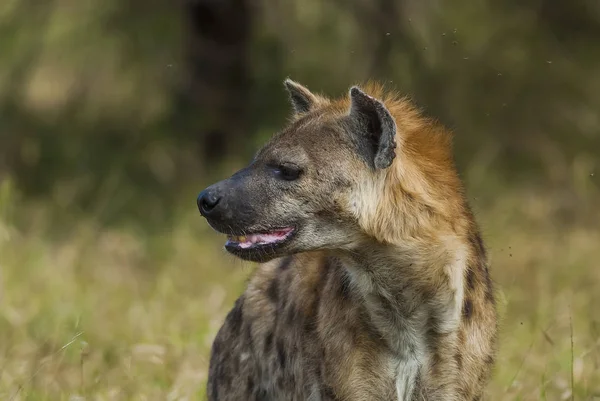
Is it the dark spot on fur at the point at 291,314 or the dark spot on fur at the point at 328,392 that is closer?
the dark spot on fur at the point at 328,392

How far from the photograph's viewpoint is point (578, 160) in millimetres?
9391

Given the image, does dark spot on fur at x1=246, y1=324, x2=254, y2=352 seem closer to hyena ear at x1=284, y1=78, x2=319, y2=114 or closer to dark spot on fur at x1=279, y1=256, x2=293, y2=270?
dark spot on fur at x1=279, y1=256, x2=293, y2=270

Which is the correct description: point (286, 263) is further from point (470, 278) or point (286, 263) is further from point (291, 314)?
point (470, 278)

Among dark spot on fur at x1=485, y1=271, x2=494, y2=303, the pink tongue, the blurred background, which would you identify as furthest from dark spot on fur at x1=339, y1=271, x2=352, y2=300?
the blurred background

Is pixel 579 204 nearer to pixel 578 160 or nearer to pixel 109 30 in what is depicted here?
pixel 578 160

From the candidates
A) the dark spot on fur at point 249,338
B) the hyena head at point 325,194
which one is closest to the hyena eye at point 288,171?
the hyena head at point 325,194

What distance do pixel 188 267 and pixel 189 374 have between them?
2.51 meters

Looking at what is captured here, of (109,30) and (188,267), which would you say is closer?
(188,267)

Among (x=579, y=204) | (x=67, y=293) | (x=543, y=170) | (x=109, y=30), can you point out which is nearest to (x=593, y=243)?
(x=579, y=204)

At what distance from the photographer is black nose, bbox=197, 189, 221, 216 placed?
3.70 metres

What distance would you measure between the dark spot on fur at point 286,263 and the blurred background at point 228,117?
259 cm

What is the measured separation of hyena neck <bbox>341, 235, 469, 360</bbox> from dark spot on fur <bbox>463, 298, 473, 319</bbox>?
0.12ft

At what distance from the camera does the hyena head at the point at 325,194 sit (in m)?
3.71

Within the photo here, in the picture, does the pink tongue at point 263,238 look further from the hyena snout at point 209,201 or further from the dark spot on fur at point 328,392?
the dark spot on fur at point 328,392
